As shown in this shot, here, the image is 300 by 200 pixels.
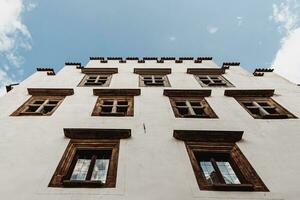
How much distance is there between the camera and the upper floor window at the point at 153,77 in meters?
13.9

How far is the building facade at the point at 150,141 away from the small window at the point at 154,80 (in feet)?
0.73

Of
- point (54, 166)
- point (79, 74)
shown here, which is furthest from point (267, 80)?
point (54, 166)

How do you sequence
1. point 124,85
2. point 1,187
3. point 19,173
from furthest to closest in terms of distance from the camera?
point 124,85 → point 19,173 → point 1,187

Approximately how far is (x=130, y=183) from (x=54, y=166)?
2.13 m

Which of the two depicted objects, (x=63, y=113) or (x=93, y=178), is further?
(x=63, y=113)

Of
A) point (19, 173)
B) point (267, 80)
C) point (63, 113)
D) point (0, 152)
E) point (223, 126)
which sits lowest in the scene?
point (19, 173)

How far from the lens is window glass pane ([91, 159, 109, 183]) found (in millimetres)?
7148

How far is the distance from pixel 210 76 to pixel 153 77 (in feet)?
10.7

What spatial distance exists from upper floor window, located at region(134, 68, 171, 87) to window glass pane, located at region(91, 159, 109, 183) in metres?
6.31

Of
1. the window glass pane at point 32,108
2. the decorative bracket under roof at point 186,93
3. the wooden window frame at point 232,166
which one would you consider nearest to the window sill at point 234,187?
the wooden window frame at point 232,166

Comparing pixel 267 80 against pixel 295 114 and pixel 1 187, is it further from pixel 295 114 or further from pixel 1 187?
pixel 1 187

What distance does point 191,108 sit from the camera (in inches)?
443

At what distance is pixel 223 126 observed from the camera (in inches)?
376

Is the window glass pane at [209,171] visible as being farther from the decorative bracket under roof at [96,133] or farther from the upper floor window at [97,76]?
the upper floor window at [97,76]
